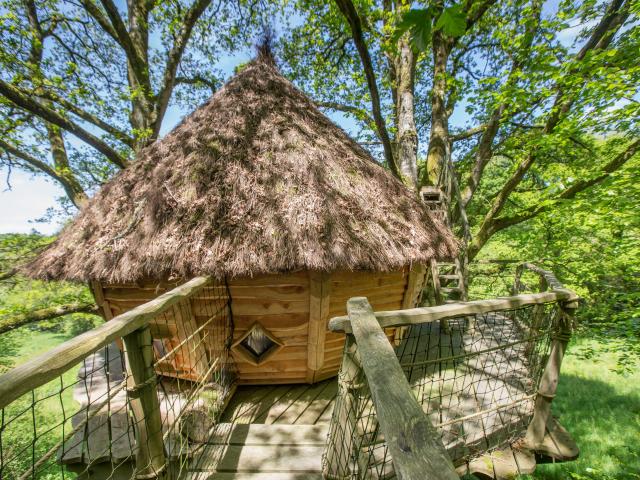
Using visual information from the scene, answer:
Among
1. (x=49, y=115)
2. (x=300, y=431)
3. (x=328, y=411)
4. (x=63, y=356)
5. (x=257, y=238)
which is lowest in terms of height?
(x=328, y=411)

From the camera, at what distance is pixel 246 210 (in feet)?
9.12

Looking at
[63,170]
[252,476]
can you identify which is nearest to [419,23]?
[252,476]

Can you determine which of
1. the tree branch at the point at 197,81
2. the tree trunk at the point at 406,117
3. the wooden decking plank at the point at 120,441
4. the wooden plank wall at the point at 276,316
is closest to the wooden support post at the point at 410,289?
the wooden plank wall at the point at 276,316

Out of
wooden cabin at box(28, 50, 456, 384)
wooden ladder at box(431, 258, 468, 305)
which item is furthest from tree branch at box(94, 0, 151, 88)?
wooden ladder at box(431, 258, 468, 305)

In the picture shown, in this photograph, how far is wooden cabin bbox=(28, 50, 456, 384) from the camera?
256cm

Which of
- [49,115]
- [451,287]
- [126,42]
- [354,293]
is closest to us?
[354,293]

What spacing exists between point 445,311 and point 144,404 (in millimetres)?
2076

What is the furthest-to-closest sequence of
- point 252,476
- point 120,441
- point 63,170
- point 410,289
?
point 63,170
point 410,289
point 120,441
point 252,476

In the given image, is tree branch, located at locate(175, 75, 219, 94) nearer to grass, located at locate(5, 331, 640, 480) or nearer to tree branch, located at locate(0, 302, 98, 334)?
tree branch, located at locate(0, 302, 98, 334)

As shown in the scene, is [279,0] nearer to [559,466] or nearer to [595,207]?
[595,207]

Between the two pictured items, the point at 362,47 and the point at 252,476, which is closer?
the point at 252,476

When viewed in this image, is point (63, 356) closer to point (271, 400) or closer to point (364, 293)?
point (271, 400)

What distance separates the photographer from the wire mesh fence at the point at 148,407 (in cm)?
134

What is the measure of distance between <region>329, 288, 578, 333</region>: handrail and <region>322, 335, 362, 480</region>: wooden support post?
16 centimetres
